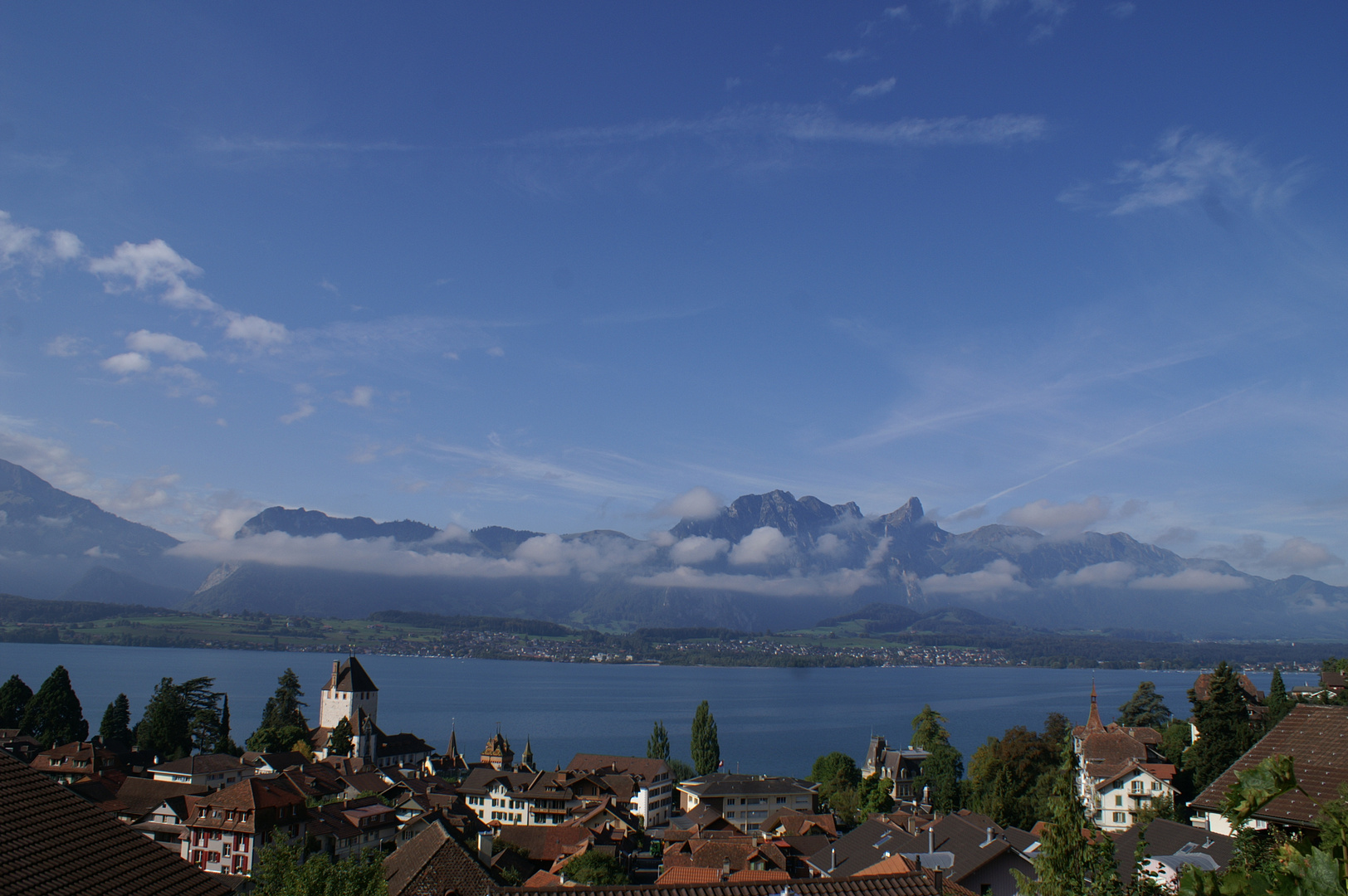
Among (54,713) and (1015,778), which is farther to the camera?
(54,713)

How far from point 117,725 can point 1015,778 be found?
71.6 metres

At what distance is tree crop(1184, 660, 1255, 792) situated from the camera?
38.0 m

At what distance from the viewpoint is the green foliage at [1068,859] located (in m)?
9.38

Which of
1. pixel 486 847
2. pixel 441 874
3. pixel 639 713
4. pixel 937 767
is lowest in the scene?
pixel 639 713

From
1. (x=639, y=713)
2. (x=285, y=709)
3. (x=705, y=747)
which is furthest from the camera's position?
(x=639, y=713)

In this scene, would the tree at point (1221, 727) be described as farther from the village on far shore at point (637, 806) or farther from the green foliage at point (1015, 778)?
the green foliage at point (1015, 778)

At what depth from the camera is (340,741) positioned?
7819cm

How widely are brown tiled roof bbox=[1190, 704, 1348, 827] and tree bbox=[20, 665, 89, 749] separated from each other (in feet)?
260

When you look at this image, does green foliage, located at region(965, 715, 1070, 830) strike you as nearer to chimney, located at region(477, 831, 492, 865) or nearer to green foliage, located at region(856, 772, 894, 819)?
green foliage, located at region(856, 772, 894, 819)

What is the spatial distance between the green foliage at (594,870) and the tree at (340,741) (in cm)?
5022

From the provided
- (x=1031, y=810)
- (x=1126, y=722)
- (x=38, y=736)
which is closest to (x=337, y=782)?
(x=38, y=736)

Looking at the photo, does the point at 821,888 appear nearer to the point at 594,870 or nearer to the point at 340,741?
the point at 594,870

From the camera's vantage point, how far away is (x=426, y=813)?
1784 inches

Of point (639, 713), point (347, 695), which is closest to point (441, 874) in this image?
point (347, 695)
